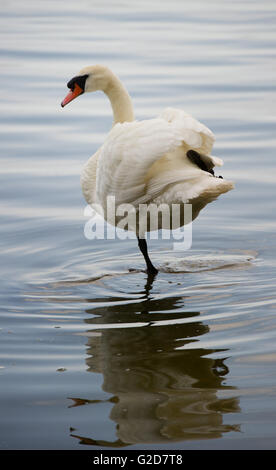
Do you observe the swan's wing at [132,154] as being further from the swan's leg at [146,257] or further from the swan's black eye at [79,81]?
the swan's black eye at [79,81]

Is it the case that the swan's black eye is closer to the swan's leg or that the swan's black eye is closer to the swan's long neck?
the swan's long neck

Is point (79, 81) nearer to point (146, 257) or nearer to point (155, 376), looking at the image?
point (146, 257)

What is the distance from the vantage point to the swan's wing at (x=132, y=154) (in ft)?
18.1

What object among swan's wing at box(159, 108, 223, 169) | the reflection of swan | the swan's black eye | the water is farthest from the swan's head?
the reflection of swan

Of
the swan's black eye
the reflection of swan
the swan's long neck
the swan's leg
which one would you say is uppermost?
the swan's black eye

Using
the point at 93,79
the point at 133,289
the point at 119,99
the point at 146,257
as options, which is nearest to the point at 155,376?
the point at 133,289

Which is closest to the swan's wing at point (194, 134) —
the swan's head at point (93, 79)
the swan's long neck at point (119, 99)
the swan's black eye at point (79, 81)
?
the swan's long neck at point (119, 99)

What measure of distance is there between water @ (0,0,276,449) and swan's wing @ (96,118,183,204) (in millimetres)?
739

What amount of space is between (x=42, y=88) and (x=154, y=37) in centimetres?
427

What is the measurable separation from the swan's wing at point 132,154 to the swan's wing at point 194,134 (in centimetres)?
6

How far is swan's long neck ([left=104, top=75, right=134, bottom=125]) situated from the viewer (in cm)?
695

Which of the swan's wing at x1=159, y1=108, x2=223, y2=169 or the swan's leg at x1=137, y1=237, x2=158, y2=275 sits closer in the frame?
the swan's wing at x1=159, y1=108, x2=223, y2=169

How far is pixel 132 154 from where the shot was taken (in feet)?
18.7

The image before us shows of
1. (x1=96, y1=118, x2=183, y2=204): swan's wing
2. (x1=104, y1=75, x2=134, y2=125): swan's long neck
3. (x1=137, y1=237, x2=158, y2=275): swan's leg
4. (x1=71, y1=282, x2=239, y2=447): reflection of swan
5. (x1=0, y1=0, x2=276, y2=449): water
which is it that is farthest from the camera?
(x1=104, y1=75, x2=134, y2=125): swan's long neck
